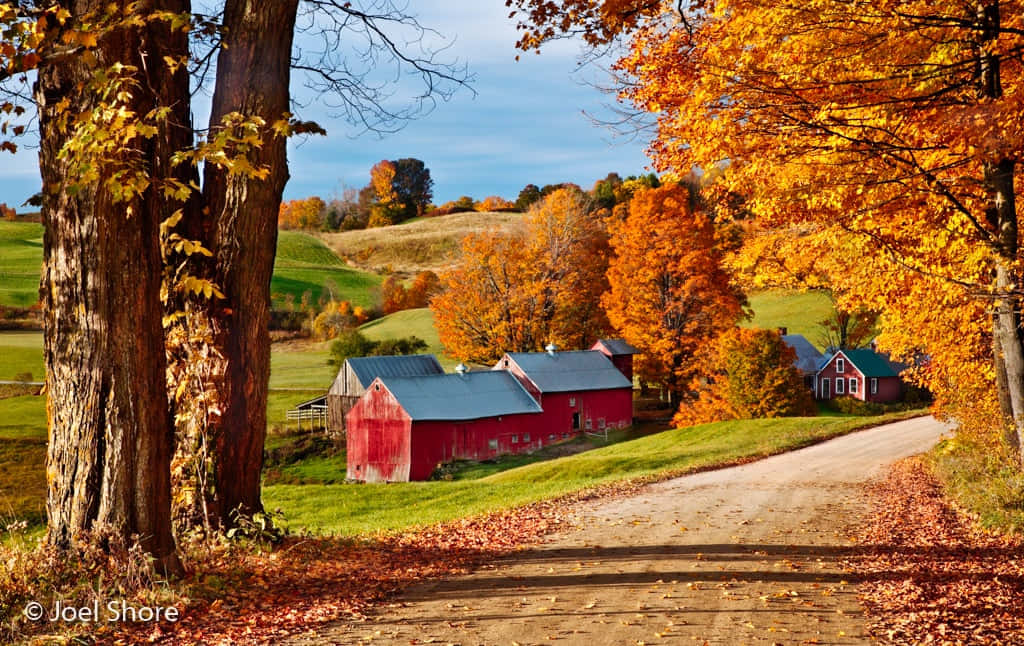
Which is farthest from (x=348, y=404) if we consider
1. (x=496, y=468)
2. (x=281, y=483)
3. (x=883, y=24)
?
(x=883, y=24)

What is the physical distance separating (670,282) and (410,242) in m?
69.6

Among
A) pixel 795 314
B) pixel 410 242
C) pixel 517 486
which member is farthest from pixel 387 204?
pixel 517 486

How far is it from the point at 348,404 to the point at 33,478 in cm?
1643

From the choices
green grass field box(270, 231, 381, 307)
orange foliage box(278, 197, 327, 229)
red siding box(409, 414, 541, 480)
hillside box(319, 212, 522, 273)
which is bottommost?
red siding box(409, 414, 541, 480)

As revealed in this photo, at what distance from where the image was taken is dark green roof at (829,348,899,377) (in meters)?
50.5

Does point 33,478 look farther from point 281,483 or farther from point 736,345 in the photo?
Answer: point 736,345

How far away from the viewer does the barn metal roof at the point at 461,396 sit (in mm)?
31641

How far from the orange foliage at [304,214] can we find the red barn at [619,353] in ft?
289

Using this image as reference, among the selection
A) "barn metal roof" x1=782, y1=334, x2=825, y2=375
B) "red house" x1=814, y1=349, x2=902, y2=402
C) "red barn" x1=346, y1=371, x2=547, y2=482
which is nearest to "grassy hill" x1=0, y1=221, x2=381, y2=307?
"red barn" x1=346, y1=371, x2=547, y2=482

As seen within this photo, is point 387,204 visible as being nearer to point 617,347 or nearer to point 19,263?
point 19,263

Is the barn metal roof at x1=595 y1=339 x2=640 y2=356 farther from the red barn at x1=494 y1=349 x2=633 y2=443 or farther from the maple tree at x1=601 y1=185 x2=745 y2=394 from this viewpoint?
the maple tree at x1=601 y1=185 x2=745 y2=394

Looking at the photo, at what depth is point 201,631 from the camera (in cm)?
599

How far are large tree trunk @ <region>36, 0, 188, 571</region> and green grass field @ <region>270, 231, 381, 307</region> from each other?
6705 centimetres

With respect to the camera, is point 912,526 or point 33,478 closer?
point 912,526
